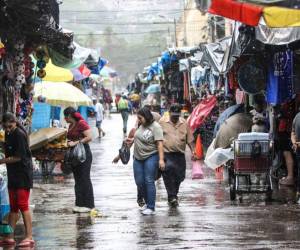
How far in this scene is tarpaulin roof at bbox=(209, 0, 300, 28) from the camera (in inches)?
368

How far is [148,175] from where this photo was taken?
13.1m

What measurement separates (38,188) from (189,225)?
6112 millimetres

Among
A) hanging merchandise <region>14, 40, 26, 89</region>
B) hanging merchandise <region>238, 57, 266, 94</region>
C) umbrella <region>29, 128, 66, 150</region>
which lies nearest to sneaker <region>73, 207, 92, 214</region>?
hanging merchandise <region>14, 40, 26, 89</region>

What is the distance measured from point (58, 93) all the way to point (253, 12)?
1268cm

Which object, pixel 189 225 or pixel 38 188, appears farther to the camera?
pixel 38 188

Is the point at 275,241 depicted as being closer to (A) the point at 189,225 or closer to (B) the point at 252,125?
Answer: (A) the point at 189,225

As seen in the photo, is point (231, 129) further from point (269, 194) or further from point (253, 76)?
point (269, 194)

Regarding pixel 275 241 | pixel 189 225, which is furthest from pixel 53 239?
pixel 275 241

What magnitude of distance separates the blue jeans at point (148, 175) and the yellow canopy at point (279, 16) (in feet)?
13.8

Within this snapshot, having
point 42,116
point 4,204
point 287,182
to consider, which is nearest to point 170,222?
point 4,204

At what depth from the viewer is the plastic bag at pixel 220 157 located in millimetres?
15172

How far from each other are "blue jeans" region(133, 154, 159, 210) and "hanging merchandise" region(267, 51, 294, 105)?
4.07 meters

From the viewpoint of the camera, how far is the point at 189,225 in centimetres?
1171

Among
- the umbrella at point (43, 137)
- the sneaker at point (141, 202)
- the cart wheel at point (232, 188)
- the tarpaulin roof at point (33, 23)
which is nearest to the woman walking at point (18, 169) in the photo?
the tarpaulin roof at point (33, 23)
